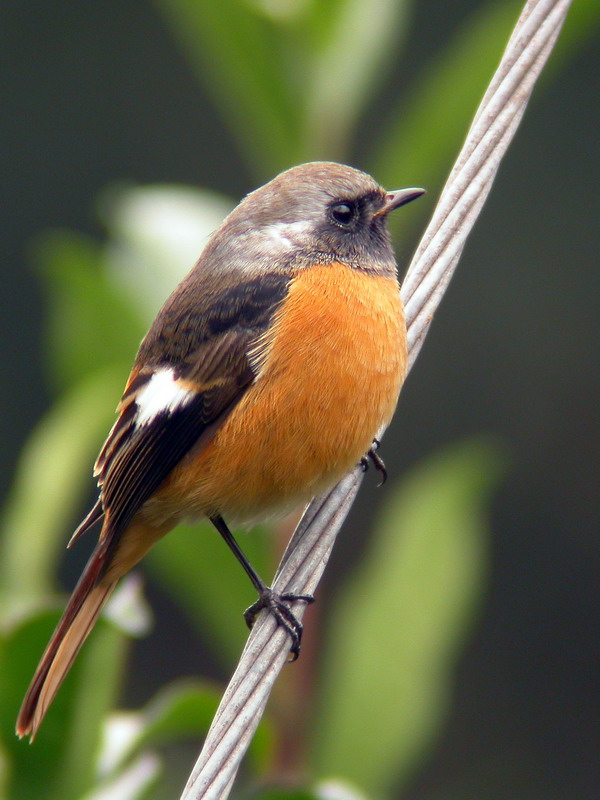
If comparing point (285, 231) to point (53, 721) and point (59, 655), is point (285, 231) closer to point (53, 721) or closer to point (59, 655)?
point (59, 655)

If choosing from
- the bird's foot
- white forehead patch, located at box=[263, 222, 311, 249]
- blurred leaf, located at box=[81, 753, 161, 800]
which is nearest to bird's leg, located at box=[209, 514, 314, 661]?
the bird's foot

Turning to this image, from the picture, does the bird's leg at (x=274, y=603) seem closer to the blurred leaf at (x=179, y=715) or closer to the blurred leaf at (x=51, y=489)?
the blurred leaf at (x=179, y=715)

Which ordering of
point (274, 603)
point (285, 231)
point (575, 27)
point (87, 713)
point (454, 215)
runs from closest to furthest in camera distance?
1. point (454, 215)
2. point (274, 603)
3. point (87, 713)
4. point (285, 231)
5. point (575, 27)

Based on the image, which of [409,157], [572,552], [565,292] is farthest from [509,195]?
[409,157]

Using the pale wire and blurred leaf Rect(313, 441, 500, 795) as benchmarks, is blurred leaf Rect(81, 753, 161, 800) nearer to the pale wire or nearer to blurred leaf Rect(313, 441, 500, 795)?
the pale wire

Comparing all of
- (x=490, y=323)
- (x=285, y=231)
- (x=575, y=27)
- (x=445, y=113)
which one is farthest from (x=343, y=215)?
(x=490, y=323)

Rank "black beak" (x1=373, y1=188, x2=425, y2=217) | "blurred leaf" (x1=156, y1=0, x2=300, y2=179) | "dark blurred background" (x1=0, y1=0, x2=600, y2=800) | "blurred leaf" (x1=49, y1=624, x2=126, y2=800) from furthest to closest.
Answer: "dark blurred background" (x1=0, y1=0, x2=600, y2=800) → "blurred leaf" (x1=156, y1=0, x2=300, y2=179) → "black beak" (x1=373, y1=188, x2=425, y2=217) → "blurred leaf" (x1=49, y1=624, x2=126, y2=800)
